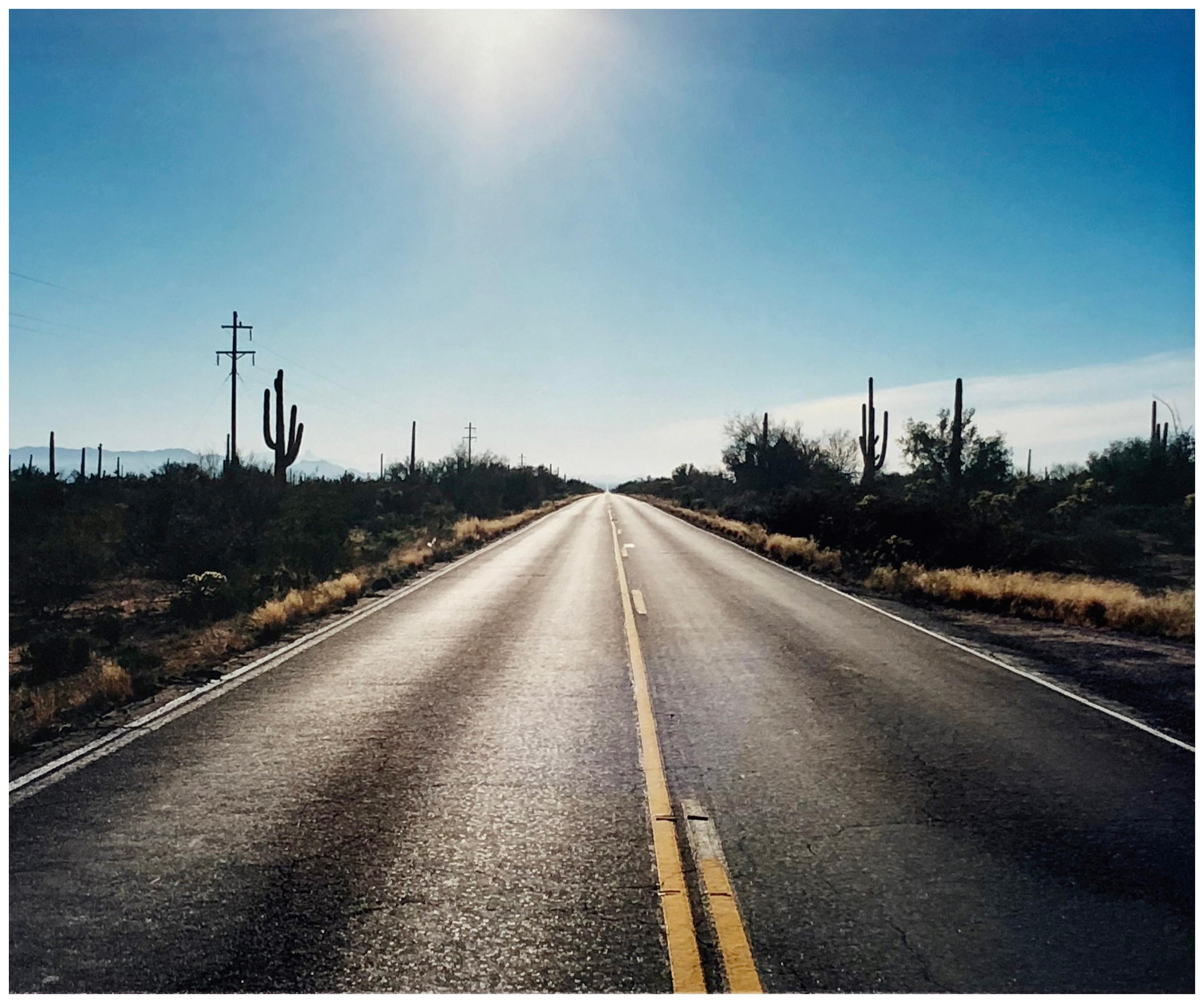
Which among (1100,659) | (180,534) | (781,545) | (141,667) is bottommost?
(141,667)

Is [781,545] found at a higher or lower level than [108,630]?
higher

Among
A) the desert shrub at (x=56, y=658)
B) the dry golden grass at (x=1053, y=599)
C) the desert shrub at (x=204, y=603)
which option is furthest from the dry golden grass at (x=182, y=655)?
the dry golden grass at (x=1053, y=599)

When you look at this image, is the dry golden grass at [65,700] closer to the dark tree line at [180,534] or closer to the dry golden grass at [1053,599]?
the dark tree line at [180,534]

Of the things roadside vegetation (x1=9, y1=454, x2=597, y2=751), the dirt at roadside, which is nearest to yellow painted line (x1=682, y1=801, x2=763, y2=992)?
the dirt at roadside

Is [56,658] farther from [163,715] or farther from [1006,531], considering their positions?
[1006,531]

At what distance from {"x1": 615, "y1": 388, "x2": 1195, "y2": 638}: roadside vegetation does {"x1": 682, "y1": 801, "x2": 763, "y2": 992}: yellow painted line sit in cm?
1085

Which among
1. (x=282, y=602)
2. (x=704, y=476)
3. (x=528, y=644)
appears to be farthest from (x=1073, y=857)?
(x=704, y=476)

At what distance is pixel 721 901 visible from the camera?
3979 millimetres

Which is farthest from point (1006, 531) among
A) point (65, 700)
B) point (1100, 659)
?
point (65, 700)

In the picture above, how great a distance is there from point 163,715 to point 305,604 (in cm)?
699

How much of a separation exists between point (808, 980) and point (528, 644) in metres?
8.10

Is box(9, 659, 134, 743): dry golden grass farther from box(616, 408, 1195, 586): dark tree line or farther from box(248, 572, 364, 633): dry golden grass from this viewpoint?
box(616, 408, 1195, 586): dark tree line

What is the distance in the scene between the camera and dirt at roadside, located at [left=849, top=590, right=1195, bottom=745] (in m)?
8.01

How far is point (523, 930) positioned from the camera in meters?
3.69
